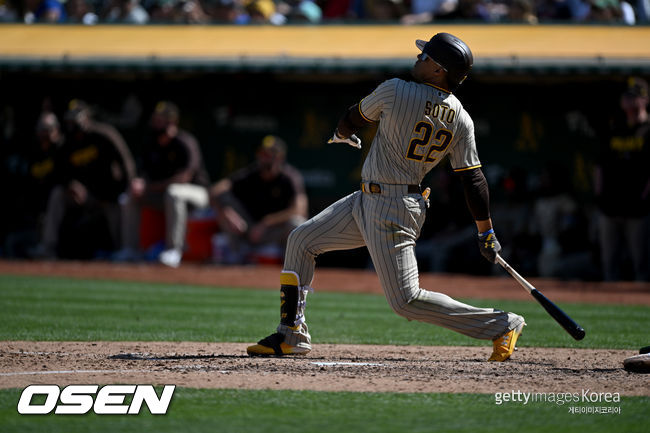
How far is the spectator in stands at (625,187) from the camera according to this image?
10.2 meters

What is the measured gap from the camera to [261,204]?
12.2 meters

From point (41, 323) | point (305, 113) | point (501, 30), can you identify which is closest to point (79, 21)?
point (305, 113)

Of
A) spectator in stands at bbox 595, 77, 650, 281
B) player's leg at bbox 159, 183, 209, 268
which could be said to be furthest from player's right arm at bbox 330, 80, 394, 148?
player's leg at bbox 159, 183, 209, 268

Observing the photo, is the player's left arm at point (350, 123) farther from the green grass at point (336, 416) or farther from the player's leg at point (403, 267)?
the green grass at point (336, 416)

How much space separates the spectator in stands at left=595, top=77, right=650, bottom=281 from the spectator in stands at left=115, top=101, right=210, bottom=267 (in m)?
4.89

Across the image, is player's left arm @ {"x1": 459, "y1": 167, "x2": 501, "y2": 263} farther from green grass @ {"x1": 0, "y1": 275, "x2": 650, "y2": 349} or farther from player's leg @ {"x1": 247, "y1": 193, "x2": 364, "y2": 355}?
green grass @ {"x1": 0, "y1": 275, "x2": 650, "y2": 349}

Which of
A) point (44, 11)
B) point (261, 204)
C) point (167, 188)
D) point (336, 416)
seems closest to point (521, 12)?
point (261, 204)

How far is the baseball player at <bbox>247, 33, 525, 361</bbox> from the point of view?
16.4 ft

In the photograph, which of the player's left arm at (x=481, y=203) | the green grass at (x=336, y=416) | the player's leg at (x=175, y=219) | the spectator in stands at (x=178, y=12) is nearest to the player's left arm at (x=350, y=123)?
the player's left arm at (x=481, y=203)

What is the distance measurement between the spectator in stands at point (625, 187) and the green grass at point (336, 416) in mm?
6342

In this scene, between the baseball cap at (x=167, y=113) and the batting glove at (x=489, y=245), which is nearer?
the batting glove at (x=489, y=245)

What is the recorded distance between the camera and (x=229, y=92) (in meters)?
13.8

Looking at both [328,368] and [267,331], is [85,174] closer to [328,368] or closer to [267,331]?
[267,331]

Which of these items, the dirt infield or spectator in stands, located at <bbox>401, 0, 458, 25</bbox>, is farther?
spectator in stands, located at <bbox>401, 0, 458, 25</bbox>
